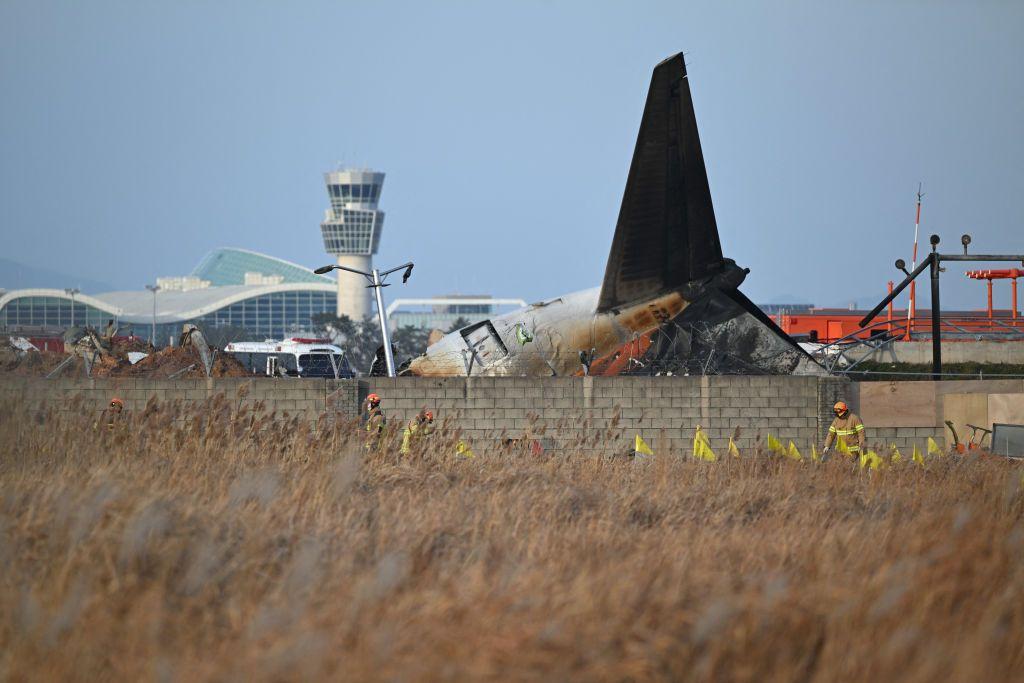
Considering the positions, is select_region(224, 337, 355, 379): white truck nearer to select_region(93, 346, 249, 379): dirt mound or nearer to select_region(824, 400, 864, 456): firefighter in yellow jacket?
select_region(93, 346, 249, 379): dirt mound

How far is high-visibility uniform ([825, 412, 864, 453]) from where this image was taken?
20.1 metres

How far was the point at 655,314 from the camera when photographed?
3247cm

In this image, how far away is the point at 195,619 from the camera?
24.1 ft

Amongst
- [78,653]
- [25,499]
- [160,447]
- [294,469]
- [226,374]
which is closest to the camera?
[78,653]

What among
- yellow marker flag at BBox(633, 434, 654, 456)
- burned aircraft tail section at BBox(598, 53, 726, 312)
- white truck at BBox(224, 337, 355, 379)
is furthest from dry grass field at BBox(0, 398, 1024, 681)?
white truck at BBox(224, 337, 355, 379)

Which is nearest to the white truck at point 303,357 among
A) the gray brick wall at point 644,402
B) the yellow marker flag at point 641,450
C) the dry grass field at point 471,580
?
the gray brick wall at point 644,402

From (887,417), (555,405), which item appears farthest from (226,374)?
(887,417)

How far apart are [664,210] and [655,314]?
3368 millimetres

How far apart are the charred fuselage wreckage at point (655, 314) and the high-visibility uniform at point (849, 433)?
35.6 feet

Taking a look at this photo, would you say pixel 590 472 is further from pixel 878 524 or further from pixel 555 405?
pixel 555 405

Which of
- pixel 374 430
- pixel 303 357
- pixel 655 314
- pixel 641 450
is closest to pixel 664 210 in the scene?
pixel 655 314

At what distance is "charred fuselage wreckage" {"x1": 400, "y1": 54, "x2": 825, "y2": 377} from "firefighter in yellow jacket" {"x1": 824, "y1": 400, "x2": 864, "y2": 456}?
10807 mm

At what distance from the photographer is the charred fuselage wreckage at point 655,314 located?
2991 cm

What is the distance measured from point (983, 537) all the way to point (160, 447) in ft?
27.7
